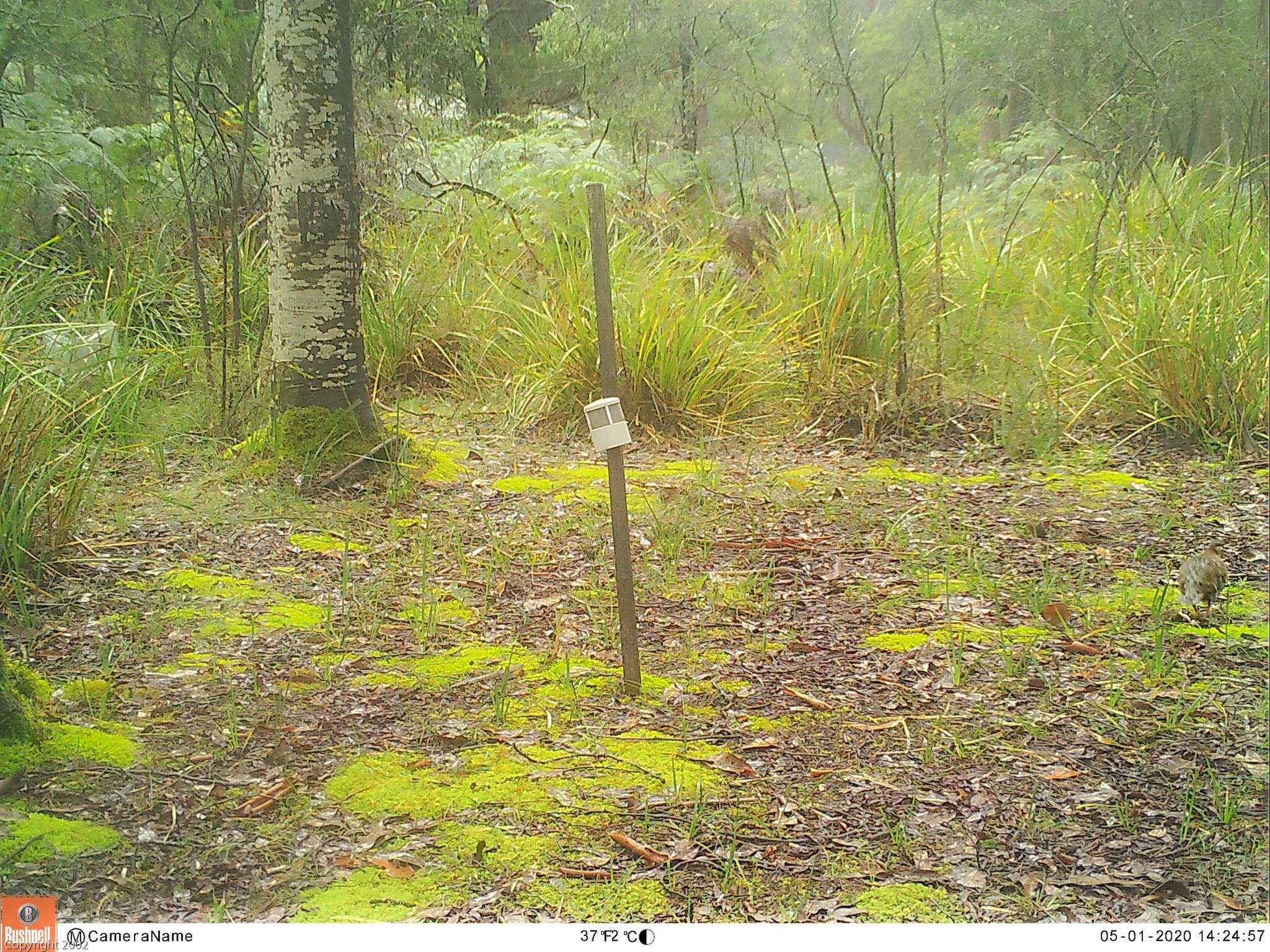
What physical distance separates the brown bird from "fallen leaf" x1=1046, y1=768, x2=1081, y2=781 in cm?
49

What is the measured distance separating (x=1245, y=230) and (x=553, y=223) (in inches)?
53.1

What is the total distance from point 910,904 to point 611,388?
0.73m

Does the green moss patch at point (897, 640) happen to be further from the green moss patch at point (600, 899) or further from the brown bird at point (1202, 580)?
the green moss patch at point (600, 899)

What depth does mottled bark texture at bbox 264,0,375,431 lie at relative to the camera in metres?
1.77

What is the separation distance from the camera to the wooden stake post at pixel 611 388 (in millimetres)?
1247

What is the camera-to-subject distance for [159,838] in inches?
47.1

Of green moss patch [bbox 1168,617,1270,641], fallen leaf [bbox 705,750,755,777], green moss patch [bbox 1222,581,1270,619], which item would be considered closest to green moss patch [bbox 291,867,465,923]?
fallen leaf [bbox 705,750,755,777]

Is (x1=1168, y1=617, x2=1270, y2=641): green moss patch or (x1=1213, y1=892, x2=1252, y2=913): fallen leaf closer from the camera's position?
(x1=1213, y1=892, x2=1252, y2=913): fallen leaf

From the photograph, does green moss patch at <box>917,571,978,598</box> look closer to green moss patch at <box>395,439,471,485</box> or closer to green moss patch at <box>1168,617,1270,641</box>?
green moss patch at <box>1168,617,1270,641</box>

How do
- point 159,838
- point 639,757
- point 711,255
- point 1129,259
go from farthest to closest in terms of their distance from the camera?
point 711,255
point 1129,259
point 639,757
point 159,838

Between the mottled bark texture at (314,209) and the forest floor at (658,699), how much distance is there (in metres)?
0.20

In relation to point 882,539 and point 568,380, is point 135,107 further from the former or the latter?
point 882,539

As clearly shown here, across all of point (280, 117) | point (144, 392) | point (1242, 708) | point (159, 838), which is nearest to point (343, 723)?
point (159, 838)

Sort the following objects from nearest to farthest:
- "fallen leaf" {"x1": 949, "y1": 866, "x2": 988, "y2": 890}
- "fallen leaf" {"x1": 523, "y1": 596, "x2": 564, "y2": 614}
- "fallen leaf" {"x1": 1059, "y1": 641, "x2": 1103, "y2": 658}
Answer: "fallen leaf" {"x1": 949, "y1": 866, "x2": 988, "y2": 890} → "fallen leaf" {"x1": 1059, "y1": 641, "x2": 1103, "y2": 658} → "fallen leaf" {"x1": 523, "y1": 596, "x2": 564, "y2": 614}
